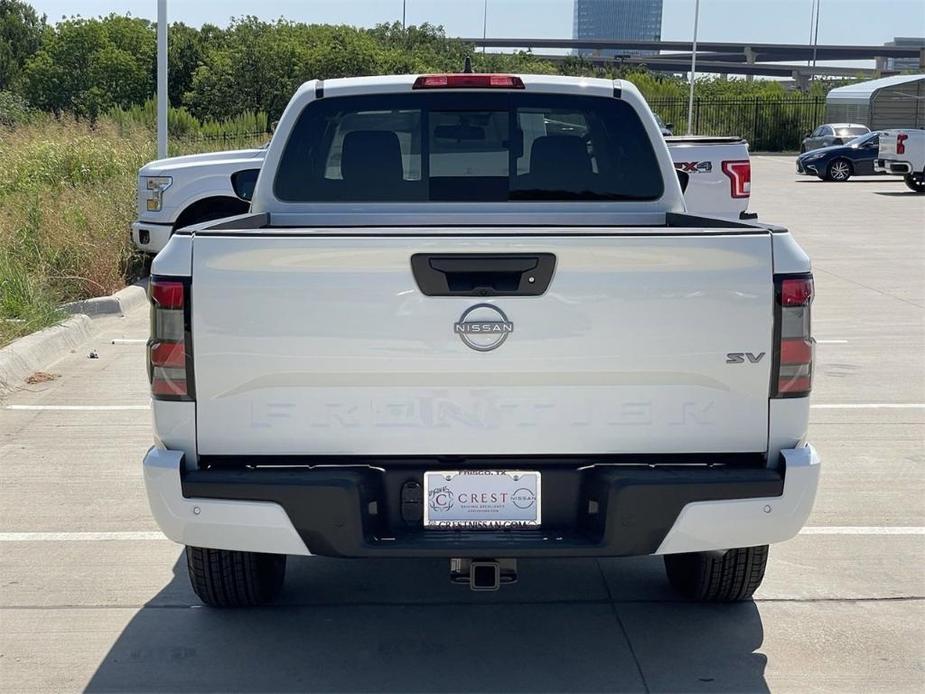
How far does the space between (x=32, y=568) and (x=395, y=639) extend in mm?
1812

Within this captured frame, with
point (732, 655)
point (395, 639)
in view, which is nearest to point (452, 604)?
point (395, 639)

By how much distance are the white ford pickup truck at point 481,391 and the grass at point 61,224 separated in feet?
21.3

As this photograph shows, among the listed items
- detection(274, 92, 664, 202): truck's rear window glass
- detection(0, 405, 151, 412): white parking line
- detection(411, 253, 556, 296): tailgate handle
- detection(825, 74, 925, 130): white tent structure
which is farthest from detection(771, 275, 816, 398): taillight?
detection(825, 74, 925, 130): white tent structure

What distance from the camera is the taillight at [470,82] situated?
5.77 m

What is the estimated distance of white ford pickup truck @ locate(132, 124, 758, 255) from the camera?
1366 cm

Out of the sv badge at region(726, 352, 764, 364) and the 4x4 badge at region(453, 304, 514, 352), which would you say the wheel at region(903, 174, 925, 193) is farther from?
the 4x4 badge at region(453, 304, 514, 352)

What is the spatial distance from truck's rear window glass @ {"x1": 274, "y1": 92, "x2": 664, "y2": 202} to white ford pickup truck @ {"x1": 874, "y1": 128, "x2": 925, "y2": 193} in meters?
27.1

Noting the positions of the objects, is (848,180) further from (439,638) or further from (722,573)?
(439,638)

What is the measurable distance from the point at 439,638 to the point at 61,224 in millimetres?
9992

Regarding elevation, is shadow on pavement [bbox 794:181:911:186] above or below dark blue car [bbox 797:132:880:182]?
below

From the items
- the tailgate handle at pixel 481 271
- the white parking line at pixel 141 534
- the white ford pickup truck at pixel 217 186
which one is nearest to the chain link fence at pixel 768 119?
the white ford pickup truck at pixel 217 186

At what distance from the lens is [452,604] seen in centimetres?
533

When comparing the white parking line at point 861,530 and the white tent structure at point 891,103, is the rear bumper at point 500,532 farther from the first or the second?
the white tent structure at point 891,103

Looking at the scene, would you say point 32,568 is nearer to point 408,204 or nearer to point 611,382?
point 408,204
